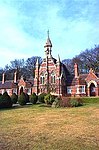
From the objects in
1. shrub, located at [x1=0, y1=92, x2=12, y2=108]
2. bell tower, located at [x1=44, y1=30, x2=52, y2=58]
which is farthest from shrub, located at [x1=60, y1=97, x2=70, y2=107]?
bell tower, located at [x1=44, y1=30, x2=52, y2=58]

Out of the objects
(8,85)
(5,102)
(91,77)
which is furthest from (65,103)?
(8,85)

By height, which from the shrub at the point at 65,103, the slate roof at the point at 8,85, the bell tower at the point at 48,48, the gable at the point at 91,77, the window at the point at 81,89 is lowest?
the shrub at the point at 65,103

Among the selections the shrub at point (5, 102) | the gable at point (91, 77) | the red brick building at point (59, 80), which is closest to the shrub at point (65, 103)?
the shrub at point (5, 102)

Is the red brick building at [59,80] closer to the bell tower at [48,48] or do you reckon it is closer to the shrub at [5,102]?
the bell tower at [48,48]

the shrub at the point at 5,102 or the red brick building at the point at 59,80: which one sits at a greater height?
the red brick building at the point at 59,80

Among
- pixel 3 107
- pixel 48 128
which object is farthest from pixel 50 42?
pixel 48 128

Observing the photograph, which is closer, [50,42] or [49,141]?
[49,141]

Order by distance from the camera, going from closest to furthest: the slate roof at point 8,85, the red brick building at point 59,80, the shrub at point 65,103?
the shrub at point 65,103, the red brick building at point 59,80, the slate roof at point 8,85

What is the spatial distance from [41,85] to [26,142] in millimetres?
42703

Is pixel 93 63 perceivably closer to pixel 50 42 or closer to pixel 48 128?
pixel 50 42

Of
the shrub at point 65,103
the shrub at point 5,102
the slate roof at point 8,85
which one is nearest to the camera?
the shrub at point 65,103

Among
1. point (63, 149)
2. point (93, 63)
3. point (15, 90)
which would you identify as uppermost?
point (93, 63)

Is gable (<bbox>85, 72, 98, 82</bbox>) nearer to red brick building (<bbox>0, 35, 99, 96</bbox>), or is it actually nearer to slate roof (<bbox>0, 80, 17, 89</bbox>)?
red brick building (<bbox>0, 35, 99, 96</bbox>)

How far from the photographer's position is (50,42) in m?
56.8
